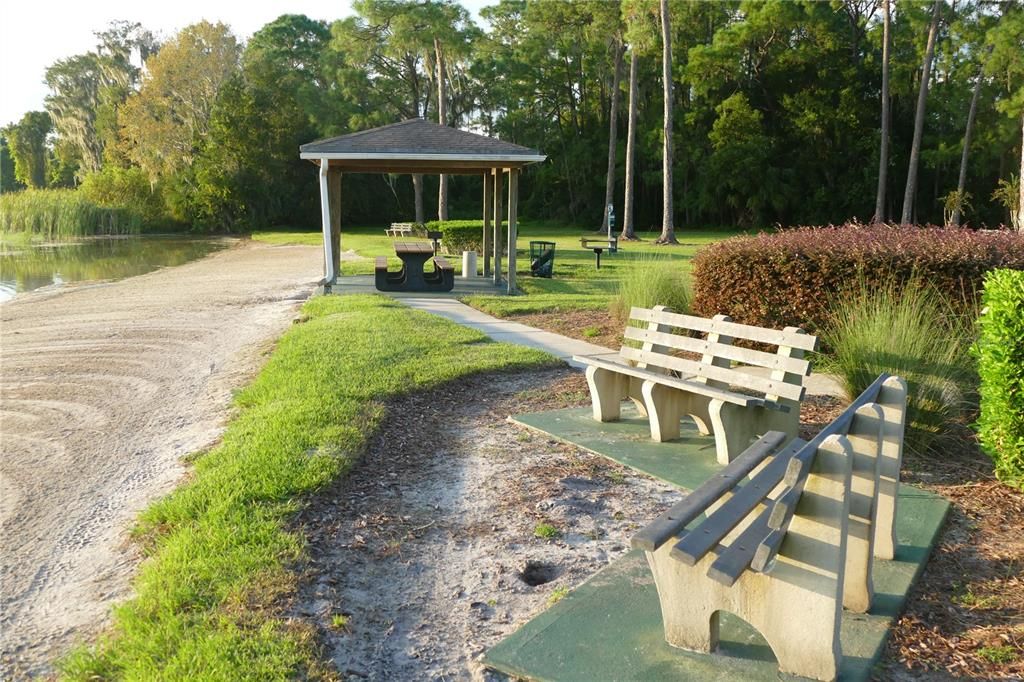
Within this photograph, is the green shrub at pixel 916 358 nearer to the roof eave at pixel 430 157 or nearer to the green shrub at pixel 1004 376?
the green shrub at pixel 1004 376

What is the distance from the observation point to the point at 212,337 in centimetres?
1036

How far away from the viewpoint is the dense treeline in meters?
37.5

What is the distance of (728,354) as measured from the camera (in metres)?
5.14

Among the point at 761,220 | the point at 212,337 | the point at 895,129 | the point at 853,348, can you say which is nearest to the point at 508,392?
the point at 853,348

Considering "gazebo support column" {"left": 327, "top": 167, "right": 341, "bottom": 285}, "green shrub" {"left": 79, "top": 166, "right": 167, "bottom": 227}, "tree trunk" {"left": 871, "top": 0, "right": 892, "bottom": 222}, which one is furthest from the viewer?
"green shrub" {"left": 79, "top": 166, "right": 167, "bottom": 227}

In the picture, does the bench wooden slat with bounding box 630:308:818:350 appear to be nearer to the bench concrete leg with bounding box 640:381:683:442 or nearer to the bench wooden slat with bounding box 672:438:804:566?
the bench concrete leg with bounding box 640:381:683:442

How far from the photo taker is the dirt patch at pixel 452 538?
310 centimetres

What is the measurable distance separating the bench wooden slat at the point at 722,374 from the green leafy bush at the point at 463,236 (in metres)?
19.8

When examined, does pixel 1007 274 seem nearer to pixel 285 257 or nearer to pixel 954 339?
pixel 954 339

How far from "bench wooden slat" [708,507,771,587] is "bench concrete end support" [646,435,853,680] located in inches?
3.9

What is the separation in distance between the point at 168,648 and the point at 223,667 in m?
0.28

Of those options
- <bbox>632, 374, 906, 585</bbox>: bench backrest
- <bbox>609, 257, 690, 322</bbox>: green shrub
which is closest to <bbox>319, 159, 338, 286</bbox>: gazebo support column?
<bbox>609, 257, 690, 322</bbox>: green shrub

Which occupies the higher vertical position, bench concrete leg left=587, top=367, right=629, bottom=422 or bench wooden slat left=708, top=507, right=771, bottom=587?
bench wooden slat left=708, top=507, right=771, bottom=587

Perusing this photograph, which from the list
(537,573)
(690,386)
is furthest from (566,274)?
(537,573)
